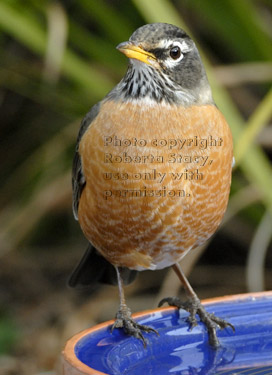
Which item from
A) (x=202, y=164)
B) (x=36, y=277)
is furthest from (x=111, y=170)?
(x=36, y=277)

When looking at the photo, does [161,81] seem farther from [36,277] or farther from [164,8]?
[36,277]

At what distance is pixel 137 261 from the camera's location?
8.75 ft

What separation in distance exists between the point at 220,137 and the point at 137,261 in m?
0.55

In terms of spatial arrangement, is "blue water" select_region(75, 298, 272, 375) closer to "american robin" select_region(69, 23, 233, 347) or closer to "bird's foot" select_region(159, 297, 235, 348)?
"bird's foot" select_region(159, 297, 235, 348)

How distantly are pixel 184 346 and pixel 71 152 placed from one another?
2.85 meters

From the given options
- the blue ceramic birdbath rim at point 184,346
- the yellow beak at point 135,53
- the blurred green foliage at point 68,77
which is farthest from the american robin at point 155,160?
the blurred green foliage at point 68,77

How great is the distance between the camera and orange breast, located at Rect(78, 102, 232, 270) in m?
2.38

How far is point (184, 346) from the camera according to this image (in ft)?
6.45

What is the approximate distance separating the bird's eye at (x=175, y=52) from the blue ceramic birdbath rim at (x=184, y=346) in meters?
0.89

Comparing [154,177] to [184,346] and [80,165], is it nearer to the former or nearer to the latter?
[80,165]

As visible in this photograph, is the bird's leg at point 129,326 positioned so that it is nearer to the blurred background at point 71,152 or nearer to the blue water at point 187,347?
the blue water at point 187,347

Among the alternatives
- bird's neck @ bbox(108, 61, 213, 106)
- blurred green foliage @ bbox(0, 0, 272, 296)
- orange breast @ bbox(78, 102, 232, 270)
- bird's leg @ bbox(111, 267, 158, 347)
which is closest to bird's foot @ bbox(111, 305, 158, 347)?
bird's leg @ bbox(111, 267, 158, 347)

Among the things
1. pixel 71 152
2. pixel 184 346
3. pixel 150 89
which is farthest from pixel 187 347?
pixel 71 152

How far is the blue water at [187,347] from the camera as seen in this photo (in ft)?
5.90
